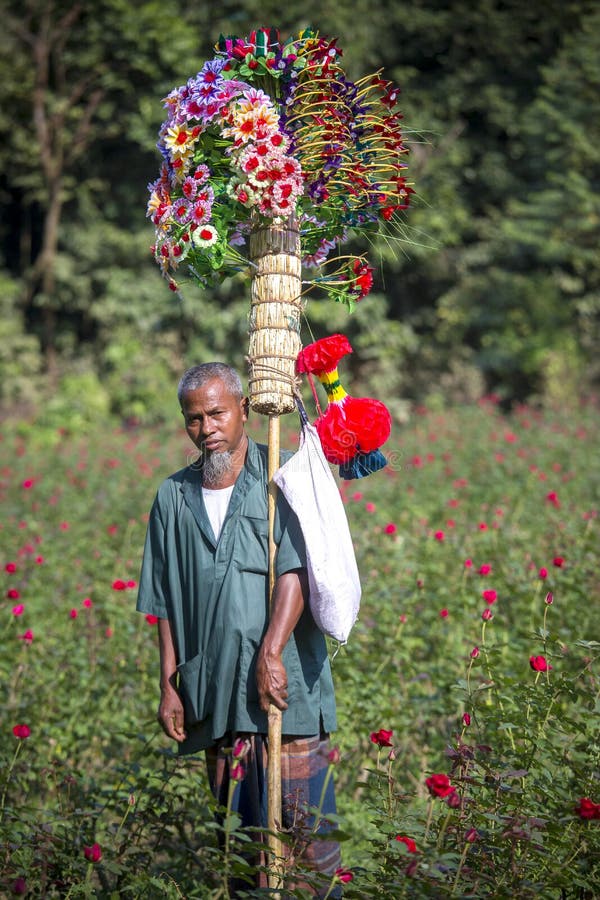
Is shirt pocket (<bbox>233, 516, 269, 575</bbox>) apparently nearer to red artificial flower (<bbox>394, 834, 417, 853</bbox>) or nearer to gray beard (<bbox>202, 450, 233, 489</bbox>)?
gray beard (<bbox>202, 450, 233, 489</bbox>)

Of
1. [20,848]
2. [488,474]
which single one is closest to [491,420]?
[488,474]

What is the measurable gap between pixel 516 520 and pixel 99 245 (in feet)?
36.5

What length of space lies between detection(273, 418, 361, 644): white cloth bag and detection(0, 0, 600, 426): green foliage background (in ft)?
36.1

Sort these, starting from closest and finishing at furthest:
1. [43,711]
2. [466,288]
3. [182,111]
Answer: [182,111] < [43,711] < [466,288]

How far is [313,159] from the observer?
269 cm

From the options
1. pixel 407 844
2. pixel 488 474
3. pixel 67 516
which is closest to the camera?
pixel 407 844

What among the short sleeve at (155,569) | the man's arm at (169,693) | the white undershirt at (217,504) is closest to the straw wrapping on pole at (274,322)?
the white undershirt at (217,504)

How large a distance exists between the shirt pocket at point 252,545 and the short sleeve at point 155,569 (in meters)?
0.31

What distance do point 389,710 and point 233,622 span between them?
36.2 inches

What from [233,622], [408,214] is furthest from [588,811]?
[408,214]

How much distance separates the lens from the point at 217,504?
282 centimetres

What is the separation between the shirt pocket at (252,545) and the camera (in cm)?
269

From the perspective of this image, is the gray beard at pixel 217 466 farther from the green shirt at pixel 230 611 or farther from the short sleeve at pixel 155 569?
the short sleeve at pixel 155 569

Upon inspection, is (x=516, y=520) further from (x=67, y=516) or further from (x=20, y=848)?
(x=20, y=848)
